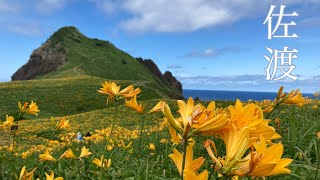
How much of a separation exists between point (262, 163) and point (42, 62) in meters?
78.3

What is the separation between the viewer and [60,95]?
33.2 metres

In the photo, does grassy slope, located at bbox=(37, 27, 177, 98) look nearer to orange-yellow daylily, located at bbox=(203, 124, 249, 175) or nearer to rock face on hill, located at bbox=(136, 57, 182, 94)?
rock face on hill, located at bbox=(136, 57, 182, 94)

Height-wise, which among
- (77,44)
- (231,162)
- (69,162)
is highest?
(77,44)

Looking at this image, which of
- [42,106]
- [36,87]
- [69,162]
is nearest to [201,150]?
[69,162]

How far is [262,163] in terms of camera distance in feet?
3.17

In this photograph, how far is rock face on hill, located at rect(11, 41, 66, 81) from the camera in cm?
7156

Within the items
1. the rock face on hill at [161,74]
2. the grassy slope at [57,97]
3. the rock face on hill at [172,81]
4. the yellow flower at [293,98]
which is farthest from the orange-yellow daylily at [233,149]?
the rock face on hill at [172,81]

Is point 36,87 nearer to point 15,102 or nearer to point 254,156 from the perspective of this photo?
point 15,102

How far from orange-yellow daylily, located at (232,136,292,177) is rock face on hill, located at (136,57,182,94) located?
92.5m

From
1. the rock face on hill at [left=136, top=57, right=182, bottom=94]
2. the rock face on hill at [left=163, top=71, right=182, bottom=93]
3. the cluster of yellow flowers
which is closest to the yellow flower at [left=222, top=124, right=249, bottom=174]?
the cluster of yellow flowers

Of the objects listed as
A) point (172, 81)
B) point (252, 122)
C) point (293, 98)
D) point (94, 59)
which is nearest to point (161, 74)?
point (172, 81)

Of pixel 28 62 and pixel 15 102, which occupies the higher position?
pixel 28 62

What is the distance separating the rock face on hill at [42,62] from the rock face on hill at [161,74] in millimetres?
25510

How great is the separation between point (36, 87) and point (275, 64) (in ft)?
100.0
